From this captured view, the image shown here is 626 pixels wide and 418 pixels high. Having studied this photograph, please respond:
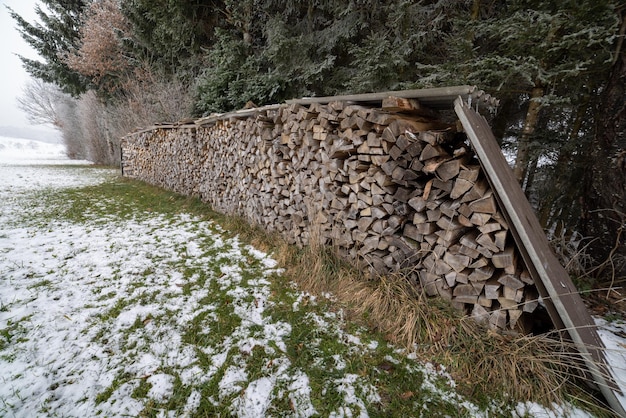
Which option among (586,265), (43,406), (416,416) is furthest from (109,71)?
(586,265)

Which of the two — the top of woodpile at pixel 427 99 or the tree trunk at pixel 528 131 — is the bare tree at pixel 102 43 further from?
the tree trunk at pixel 528 131

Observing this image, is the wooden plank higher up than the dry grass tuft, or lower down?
higher up

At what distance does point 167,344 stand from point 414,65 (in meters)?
5.83

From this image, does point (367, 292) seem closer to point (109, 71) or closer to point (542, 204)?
point (542, 204)

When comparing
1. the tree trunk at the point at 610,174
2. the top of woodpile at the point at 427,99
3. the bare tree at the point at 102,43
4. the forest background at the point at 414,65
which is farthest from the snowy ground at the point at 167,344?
the bare tree at the point at 102,43

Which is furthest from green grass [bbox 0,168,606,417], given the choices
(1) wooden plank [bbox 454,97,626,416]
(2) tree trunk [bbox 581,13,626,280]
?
(2) tree trunk [bbox 581,13,626,280]

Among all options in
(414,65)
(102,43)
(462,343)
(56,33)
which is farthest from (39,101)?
(462,343)

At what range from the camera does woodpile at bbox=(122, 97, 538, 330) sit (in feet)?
5.93

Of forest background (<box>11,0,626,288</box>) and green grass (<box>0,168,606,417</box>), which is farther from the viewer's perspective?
forest background (<box>11,0,626,288</box>)

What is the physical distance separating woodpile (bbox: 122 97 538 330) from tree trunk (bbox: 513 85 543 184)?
7.00 feet

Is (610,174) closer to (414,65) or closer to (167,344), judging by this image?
(414,65)

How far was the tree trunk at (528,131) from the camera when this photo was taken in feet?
11.3

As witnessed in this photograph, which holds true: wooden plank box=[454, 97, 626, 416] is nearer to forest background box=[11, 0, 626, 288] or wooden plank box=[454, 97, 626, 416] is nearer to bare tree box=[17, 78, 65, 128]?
forest background box=[11, 0, 626, 288]

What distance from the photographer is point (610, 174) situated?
8.13ft
